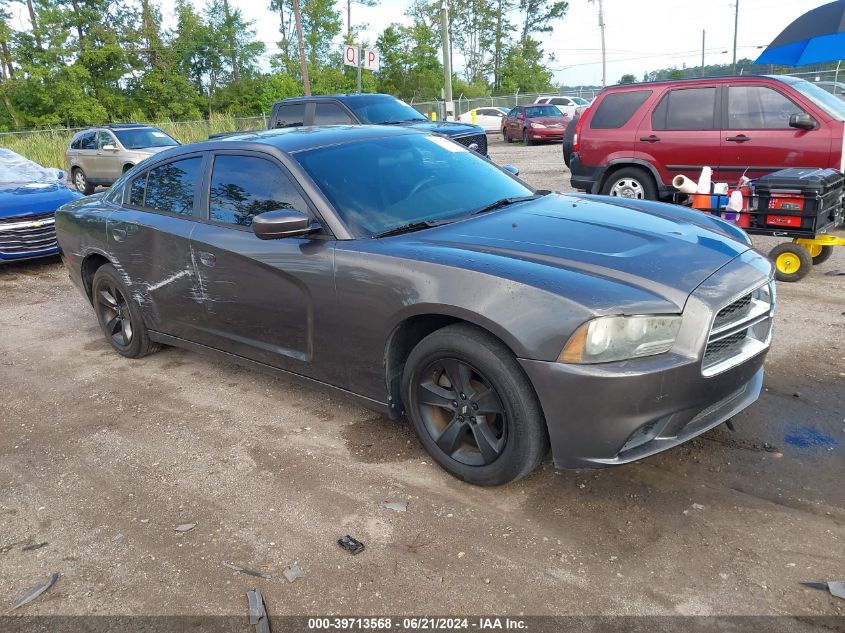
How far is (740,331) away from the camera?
2.98 metres

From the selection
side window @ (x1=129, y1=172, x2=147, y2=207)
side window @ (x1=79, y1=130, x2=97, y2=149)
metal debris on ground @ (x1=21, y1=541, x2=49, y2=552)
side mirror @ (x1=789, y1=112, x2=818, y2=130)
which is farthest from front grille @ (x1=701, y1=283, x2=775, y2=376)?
side window @ (x1=79, y1=130, x2=97, y2=149)

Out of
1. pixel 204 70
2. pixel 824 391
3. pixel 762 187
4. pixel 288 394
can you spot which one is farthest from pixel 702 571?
pixel 204 70

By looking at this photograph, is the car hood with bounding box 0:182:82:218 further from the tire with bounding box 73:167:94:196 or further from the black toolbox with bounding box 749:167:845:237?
Answer: the tire with bounding box 73:167:94:196

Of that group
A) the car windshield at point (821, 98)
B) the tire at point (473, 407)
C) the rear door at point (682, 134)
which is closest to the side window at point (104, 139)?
the rear door at point (682, 134)

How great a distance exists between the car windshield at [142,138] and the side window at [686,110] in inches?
492

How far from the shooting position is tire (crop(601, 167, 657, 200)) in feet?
28.2

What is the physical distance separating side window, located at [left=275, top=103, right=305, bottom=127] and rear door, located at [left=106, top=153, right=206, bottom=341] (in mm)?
8599

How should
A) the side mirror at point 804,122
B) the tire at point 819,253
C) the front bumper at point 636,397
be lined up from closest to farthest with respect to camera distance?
the front bumper at point 636,397 → the tire at point 819,253 → the side mirror at point 804,122

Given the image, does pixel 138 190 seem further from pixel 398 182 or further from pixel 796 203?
pixel 796 203

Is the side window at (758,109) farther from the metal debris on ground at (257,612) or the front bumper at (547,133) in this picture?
the front bumper at (547,133)

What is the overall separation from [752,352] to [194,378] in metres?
3.67

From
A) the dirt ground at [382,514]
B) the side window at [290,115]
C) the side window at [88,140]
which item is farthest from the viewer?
the side window at [88,140]

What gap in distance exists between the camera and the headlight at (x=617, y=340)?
104 inches

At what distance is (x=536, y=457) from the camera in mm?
2930
